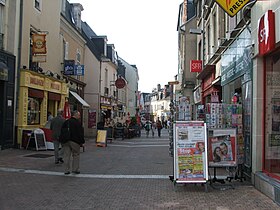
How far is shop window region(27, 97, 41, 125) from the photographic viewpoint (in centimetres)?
1766

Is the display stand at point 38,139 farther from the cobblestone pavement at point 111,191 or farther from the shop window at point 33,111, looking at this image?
the cobblestone pavement at point 111,191

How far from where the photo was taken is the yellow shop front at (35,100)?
1627 centimetres

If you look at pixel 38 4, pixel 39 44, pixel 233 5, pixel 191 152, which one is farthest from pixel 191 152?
pixel 38 4

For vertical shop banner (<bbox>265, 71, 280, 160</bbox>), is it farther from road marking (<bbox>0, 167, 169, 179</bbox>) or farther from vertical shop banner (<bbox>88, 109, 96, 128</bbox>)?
vertical shop banner (<bbox>88, 109, 96, 128</bbox>)

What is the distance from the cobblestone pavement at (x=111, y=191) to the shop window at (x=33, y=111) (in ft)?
21.0

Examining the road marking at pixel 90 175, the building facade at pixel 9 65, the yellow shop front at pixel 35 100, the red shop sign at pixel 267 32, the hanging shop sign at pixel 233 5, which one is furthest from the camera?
the yellow shop front at pixel 35 100

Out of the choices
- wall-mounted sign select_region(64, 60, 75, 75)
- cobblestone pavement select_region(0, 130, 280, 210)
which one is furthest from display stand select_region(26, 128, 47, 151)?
wall-mounted sign select_region(64, 60, 75, 75)

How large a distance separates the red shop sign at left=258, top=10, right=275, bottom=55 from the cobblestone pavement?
2.98 meters

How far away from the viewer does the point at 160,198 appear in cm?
731

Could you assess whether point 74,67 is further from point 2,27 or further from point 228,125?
point 228,125

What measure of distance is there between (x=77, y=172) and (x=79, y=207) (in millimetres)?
3744

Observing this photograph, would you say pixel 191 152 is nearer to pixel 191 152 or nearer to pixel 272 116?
pixel 191 152

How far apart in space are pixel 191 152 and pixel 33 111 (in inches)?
A: 469

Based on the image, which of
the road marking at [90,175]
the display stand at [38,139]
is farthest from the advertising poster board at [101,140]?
the road marking at [90,175]
